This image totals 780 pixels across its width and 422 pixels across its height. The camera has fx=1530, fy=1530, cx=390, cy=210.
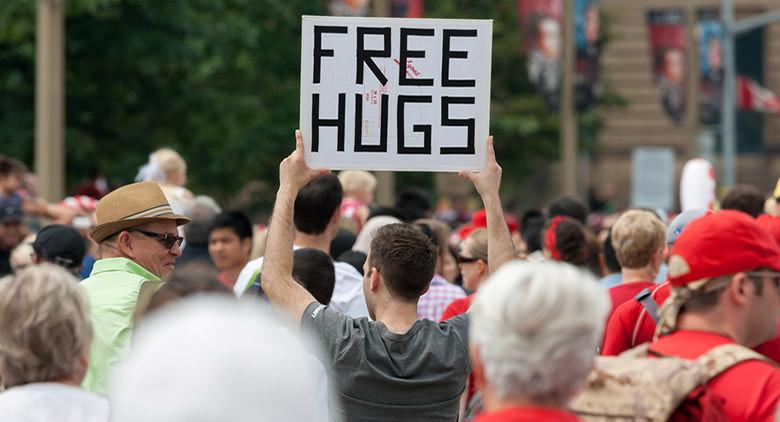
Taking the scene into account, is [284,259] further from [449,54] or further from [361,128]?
[449,54]

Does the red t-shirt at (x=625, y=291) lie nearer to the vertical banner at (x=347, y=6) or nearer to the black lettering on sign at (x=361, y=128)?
the black lettering on sign at (x=361, y=128)

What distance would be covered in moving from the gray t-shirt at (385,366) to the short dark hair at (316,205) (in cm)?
195

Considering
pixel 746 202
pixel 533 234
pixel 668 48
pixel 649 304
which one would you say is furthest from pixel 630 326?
pixel 668 48

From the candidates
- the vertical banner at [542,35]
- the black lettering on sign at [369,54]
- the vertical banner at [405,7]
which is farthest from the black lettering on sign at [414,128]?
the vertical banner at [542,35]

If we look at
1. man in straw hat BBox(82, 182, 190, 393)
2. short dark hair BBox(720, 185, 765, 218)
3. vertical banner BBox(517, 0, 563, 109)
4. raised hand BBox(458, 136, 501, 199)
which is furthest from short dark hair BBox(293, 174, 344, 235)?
vertical banner BBox(517, 0, 563, 109)

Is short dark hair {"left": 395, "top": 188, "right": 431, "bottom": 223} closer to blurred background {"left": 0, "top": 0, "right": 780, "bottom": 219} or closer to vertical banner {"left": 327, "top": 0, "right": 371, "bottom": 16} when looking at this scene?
blurred background {"left": 0, "top": 0, "right": 780, "bottom": 219}

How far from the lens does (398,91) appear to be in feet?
18.7

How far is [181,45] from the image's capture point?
2203 centimetres

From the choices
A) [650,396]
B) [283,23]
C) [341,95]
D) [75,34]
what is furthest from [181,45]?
[650,396]

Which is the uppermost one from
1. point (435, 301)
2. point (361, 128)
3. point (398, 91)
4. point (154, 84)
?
point (154, 84)

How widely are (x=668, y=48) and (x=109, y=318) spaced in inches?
1156

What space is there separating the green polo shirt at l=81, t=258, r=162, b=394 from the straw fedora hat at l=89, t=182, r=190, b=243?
1.10ft

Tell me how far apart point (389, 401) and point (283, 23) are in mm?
23285

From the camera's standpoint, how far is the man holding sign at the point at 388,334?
195 inches
